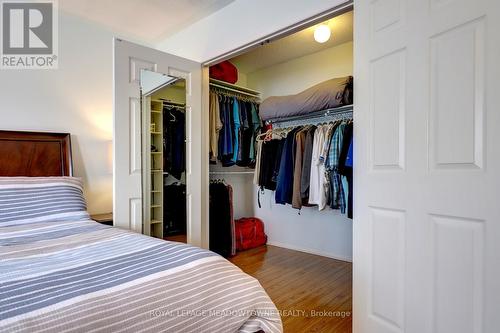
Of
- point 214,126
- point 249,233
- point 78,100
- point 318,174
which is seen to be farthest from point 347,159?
point 78,100

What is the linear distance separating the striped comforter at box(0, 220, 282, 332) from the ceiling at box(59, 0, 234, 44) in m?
2.05

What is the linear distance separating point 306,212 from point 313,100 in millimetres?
1443

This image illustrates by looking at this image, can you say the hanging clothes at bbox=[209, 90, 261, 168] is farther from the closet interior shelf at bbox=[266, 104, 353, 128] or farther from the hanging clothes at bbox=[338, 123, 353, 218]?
the hanging clothes at bbox=[338, 123, 353, 218]

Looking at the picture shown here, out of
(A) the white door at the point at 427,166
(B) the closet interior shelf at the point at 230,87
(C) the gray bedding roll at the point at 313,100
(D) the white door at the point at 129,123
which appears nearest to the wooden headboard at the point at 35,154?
(D) the white door at the point at 129,123

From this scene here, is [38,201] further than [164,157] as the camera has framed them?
No

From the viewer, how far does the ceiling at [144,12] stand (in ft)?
7.72

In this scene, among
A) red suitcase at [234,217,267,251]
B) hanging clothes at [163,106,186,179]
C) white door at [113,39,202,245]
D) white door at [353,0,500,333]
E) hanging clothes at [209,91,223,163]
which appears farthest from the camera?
red suitcase at [234,217,267,251]

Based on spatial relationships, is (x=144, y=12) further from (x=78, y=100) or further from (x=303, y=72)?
(x=303, y=72)

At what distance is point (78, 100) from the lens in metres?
2.60

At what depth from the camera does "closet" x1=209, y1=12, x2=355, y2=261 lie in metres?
2.54

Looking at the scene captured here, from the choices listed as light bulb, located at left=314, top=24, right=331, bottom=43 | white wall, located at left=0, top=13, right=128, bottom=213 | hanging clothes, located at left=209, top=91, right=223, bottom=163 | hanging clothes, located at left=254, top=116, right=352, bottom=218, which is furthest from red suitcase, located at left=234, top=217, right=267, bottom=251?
light bulb, located at left=314, top=24, right=331, bottom=43

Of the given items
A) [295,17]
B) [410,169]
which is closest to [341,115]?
[295,17]

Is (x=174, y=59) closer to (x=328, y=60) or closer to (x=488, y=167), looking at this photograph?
(x=328, y=60)

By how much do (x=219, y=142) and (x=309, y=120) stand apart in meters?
1.05
